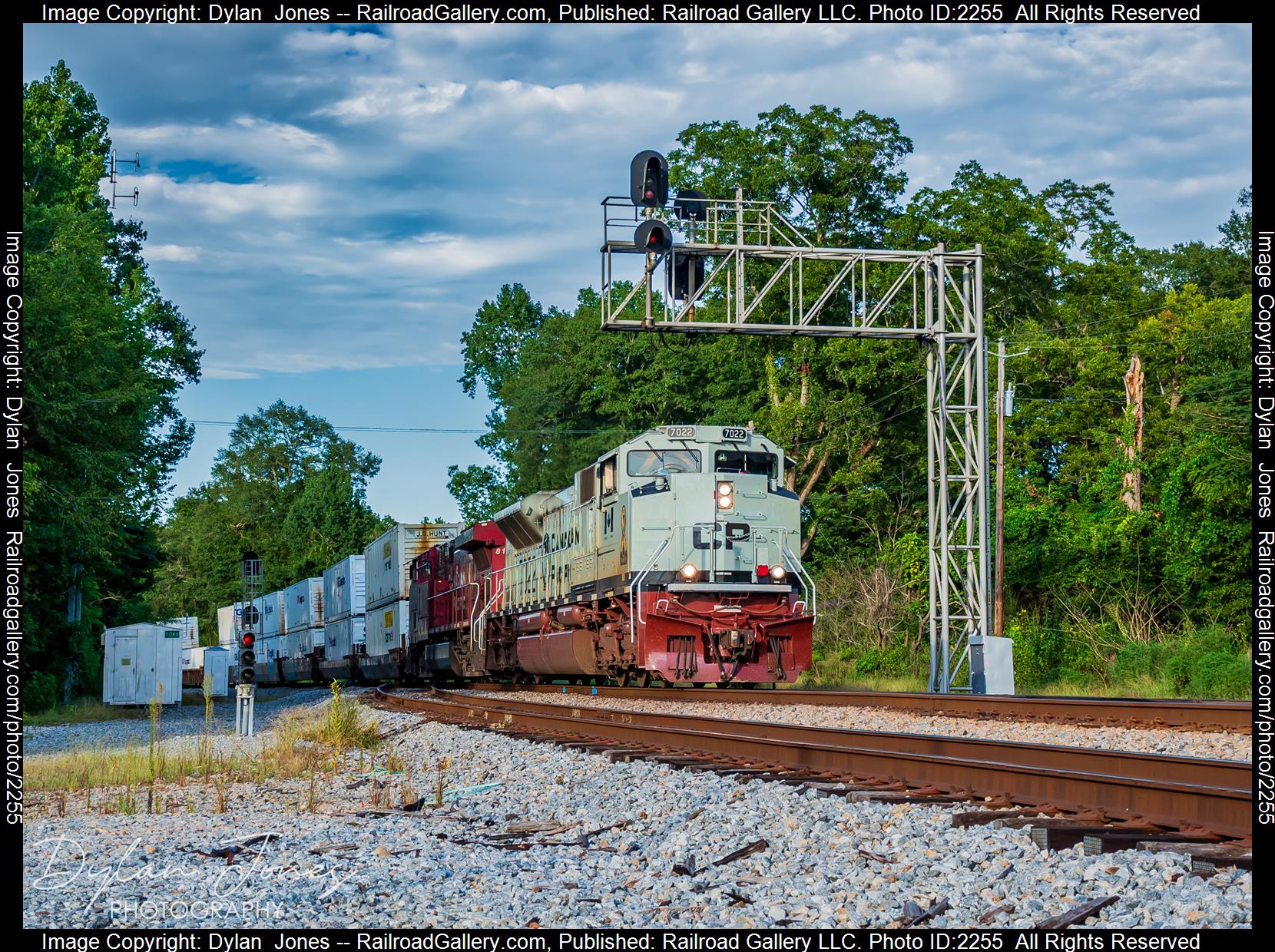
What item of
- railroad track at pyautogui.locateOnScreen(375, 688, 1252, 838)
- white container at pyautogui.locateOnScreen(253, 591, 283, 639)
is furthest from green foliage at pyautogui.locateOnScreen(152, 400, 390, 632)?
railroad track at pyautogui.locateOnScreen(375, 688, 1252, 838)

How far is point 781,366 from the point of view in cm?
3466

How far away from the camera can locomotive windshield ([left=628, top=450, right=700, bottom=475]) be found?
18.7 metres

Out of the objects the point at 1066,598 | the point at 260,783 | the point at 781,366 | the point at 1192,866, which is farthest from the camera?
the point at 781,366

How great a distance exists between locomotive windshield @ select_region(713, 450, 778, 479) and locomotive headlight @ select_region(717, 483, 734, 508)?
19.6 inches

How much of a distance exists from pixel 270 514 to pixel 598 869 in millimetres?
83352

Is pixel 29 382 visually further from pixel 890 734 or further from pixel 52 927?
pixel 52 927

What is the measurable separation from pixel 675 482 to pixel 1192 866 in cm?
1317

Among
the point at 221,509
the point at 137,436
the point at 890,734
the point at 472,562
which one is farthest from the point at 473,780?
the point at 221,509

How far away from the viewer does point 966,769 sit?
25.7 feet

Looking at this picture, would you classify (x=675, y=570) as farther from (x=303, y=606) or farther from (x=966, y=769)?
(x=303, y=606)

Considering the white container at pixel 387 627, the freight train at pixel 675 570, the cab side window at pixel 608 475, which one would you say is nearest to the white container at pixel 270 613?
the white container at pixel 387 627

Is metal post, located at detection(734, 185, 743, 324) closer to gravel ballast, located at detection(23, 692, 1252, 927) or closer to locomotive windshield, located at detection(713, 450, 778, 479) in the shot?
locomotive windshield, located at detection(713, 450, 778, 479)

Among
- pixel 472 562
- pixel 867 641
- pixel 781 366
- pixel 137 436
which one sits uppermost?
pixel 781 366

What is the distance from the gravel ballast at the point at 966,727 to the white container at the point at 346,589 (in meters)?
21.4
